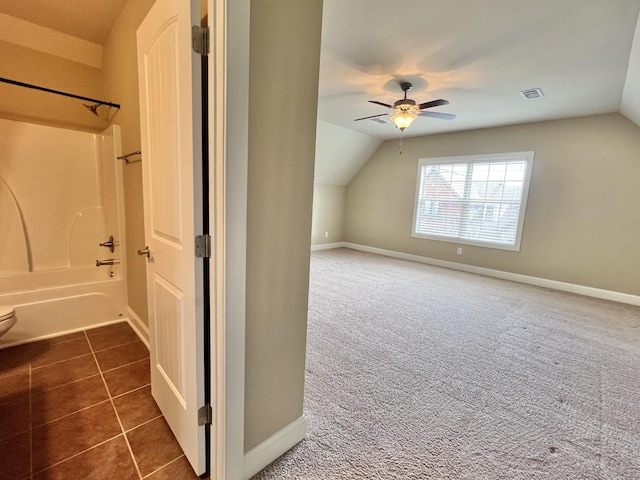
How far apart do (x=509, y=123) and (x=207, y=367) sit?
5.37 meters

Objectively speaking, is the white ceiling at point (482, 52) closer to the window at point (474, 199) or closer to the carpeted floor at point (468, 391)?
the window at point (474, 199)

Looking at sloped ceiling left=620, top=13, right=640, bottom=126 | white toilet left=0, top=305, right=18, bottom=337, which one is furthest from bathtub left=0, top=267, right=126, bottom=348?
sloped ceiling left=620, top=13, right=640, bottom=126

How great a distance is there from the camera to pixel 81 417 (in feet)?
4.99

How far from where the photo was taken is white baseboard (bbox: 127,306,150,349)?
2.28 m

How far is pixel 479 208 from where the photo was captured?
5.03 metres

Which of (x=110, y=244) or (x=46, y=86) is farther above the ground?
(x=46, y=86)

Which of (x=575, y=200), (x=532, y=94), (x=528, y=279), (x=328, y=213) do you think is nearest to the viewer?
(x=532, y=94)

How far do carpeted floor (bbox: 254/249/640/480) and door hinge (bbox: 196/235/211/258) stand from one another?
103 centimetres

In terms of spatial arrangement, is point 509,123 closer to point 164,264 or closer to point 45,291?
point 164,264

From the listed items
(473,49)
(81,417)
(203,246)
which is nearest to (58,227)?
(81,417)

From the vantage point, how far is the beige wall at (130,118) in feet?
6.74

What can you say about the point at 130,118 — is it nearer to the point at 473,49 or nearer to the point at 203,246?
the point at 203,246

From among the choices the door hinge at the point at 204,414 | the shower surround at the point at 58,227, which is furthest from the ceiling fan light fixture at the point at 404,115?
the door hinge at the point at 204,414

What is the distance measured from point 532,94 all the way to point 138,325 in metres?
4.79
